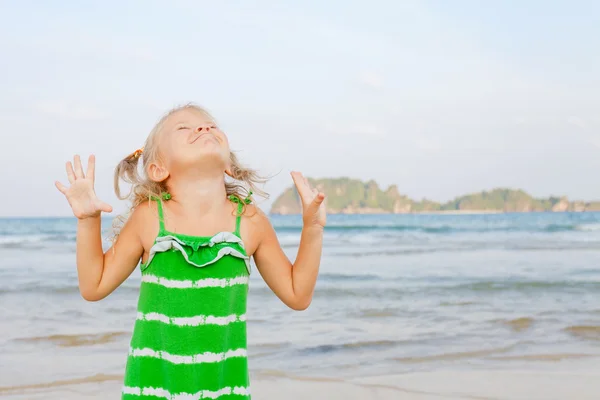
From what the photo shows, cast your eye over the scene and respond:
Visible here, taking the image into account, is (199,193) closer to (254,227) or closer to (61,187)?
(254,227)

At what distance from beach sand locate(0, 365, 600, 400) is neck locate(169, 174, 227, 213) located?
2.88 m

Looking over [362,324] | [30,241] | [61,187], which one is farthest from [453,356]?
[30,241]

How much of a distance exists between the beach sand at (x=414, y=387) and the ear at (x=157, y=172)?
2.89m

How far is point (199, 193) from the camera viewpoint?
2.47m

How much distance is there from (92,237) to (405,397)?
10.3 ft

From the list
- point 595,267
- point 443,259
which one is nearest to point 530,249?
point 443,259

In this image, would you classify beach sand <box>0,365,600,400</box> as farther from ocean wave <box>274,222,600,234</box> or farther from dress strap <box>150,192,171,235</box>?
ocean wave <box>274,222,600,234</box>

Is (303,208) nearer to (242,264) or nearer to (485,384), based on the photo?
(242,264)

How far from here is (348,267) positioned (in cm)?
1498

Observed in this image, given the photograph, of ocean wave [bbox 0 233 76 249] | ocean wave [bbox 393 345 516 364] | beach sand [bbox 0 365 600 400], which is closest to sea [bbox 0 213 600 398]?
ocean wave [bbox 393 345 516 364]

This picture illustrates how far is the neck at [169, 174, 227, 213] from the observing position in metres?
2.46

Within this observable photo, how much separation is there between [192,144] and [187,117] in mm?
150

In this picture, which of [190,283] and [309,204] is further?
[309,204]

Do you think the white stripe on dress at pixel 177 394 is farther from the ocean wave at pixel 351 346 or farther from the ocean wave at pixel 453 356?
the ocean wave at pixel 351 346
